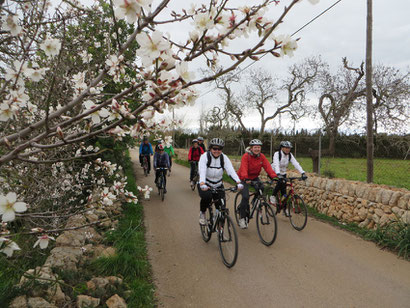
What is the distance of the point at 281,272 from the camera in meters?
3.86

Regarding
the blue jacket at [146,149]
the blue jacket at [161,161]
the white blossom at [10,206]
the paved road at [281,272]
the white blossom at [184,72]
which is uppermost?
the white blossom at [184,72]

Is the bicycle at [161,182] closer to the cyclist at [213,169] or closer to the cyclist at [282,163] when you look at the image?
the cyclist at [213,169]

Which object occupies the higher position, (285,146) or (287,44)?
(287,44)

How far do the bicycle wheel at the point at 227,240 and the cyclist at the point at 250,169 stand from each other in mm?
1032

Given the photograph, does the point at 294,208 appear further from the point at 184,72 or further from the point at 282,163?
the point at 184,72

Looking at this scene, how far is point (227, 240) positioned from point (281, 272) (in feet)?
3.10

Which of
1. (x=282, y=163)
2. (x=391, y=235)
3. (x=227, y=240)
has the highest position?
(x=282, y=163)

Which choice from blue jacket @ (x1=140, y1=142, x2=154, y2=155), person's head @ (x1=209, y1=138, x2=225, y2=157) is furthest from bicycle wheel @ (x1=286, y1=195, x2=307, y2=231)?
blue jacket @ (x1=140, y1=142, x2=154, y2=155)

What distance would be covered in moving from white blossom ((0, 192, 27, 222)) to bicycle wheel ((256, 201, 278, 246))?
4.19 m

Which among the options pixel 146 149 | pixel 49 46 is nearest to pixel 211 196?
pixel 49 46

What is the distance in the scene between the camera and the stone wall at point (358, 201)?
5.21 m

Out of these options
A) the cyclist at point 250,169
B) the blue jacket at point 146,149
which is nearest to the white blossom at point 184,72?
the cyclist at point 250,169

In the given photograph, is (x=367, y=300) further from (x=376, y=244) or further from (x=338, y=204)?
(x=338, y=204)

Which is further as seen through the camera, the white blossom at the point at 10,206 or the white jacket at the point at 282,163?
the white jacket at the point at 282,163
